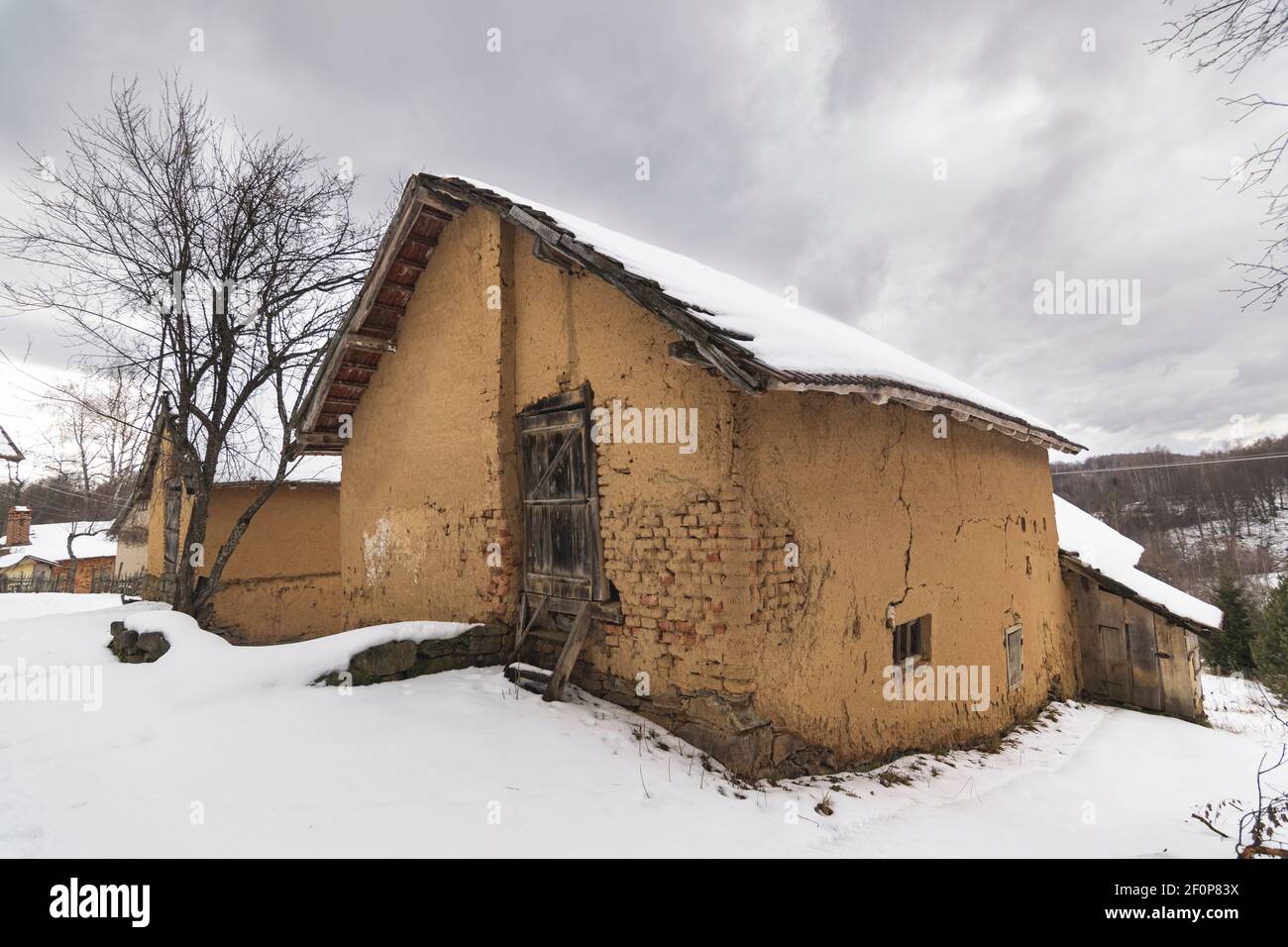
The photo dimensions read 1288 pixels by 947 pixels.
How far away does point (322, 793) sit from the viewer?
346 centimetres

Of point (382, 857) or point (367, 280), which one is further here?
point (367, 280)

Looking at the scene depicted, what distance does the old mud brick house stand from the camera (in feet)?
14.8

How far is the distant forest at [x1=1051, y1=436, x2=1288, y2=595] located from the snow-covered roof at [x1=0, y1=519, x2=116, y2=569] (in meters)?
64.4

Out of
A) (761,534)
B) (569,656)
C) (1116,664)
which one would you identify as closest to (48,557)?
(569,656)

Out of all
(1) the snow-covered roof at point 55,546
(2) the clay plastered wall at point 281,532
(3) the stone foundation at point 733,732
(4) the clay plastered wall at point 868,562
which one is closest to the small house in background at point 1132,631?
(4) the clay plastered wall at point 868,562

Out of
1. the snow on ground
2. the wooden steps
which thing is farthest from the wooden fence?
the wooden steps

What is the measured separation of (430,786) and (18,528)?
36.4 metres

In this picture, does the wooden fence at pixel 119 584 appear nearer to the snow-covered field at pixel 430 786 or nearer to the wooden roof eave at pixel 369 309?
the wooden roof eave at pixel 369 309

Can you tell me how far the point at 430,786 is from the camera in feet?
12.0

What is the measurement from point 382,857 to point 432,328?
18.3 ft

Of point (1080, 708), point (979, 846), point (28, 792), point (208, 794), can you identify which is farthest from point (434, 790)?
point (1080, 708)

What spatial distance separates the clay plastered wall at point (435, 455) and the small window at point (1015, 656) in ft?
22.3
